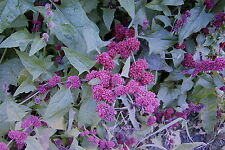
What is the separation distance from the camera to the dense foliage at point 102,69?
1.19 meters

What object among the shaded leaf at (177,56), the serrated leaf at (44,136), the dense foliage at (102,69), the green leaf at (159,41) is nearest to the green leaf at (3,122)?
the dense foliage at (102,69)

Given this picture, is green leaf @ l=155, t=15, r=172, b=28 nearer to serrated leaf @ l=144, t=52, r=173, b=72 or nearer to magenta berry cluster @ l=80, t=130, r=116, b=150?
serrated leaf @ l=144, t=52, r=173, b=72

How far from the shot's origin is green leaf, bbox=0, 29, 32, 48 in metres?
1.28

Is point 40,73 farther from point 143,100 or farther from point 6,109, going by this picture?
point 143,100

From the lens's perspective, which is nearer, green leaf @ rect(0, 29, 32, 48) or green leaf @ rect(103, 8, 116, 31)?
green leaf @ rect(0, 29, 32, 48)

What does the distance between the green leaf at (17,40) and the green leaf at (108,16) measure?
0.34m

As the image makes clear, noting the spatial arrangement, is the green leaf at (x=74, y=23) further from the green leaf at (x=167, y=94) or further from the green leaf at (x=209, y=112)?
the green leaf at (x=209, y=112)

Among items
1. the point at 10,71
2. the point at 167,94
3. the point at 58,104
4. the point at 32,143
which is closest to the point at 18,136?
the point at 32,143

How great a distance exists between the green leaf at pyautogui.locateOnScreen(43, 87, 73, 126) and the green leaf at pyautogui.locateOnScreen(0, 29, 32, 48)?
27cm

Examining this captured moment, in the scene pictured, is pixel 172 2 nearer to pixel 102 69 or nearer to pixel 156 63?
pixel 156 63

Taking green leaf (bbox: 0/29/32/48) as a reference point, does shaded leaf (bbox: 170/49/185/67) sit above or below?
below

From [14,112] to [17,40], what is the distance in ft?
0.94

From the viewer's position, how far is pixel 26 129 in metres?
1.21

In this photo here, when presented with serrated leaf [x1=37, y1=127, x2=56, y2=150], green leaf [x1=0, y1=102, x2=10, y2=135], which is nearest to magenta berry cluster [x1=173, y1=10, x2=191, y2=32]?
serrated leaf [x1=37, y1=127, x2=56, y2=150]
